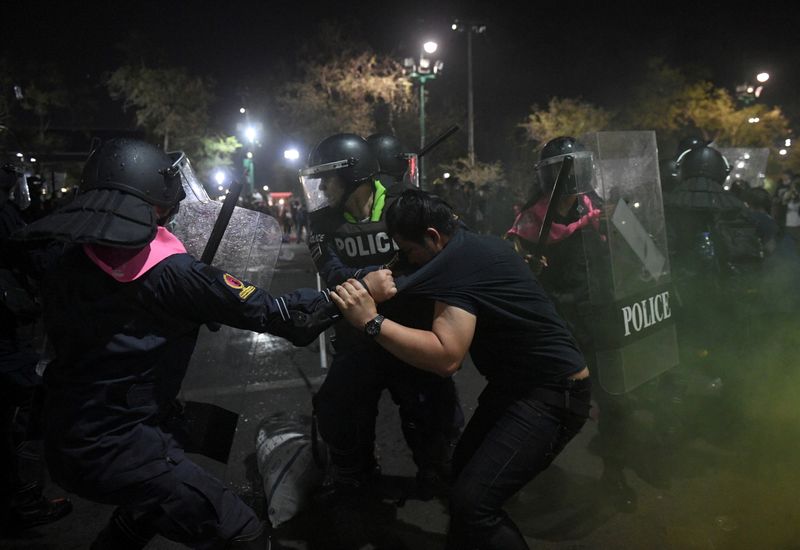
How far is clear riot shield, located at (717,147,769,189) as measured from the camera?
22.7 ft

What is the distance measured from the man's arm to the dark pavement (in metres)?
1.26

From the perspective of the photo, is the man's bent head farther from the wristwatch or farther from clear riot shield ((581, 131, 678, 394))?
clear riot shield ((581, 131, 678, 394))

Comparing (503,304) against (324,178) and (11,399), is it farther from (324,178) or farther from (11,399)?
(11,399)

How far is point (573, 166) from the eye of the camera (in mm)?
2787

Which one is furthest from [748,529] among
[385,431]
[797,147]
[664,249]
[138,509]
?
[797,147]

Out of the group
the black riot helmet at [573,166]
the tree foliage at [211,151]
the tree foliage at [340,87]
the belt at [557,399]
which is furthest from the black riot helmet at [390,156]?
the tree foliage at [211,151]

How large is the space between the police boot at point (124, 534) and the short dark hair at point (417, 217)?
60.8 inches

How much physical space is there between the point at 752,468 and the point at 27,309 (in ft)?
15.1

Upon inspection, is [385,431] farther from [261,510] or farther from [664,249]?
[664,249]

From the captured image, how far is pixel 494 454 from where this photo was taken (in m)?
2.15

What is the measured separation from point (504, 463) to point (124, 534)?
4.98ft

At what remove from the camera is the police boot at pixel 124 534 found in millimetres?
2053

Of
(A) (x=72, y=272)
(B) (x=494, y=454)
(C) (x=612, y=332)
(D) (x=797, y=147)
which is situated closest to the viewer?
(A) (x=72, y=272)

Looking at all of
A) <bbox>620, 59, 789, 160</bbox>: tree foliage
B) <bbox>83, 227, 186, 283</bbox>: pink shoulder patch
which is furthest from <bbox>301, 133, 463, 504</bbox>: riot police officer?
<bbox>620, 59, 789, 160</bbox>: tree foliage
